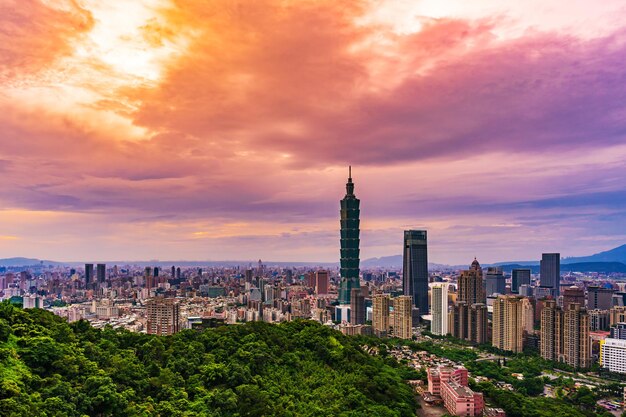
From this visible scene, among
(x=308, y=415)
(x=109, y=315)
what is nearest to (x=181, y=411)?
(x=308, y=415)

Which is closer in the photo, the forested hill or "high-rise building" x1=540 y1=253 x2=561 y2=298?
the forested hill

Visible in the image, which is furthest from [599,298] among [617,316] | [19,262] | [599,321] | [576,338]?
[19,262]

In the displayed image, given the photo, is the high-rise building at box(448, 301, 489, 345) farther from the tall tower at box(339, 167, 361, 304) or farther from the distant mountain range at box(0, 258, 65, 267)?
the distant mountain range at box(0, 258, 65, 267)

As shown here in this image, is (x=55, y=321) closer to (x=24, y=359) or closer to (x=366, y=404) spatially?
(x=24, y=359)

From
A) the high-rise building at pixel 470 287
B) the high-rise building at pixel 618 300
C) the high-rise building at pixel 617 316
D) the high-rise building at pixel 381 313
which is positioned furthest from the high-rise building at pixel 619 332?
the high-rise building at pixel 618 300

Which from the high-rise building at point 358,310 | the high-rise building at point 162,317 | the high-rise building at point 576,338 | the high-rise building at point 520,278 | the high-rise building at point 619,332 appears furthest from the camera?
the high-rise building at point 520,278

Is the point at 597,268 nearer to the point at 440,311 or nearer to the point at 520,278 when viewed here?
the point at 520,278

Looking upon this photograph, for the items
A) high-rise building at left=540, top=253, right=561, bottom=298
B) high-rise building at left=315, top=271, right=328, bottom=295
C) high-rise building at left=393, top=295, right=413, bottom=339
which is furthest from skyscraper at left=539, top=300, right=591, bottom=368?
high-rise building at left=540, top=253, right=561, bottom=298

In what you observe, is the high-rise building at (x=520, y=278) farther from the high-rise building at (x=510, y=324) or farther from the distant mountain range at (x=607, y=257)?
the distant mountain range at (x=607, y=257)
